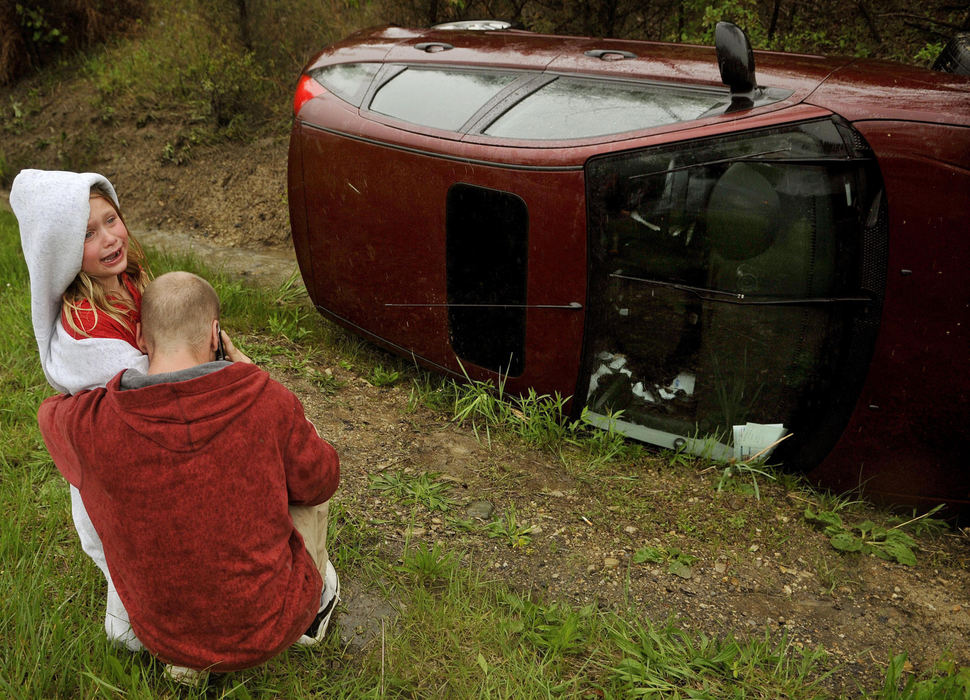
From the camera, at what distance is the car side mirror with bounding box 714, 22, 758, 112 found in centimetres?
285

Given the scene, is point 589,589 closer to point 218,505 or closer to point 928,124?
point 218,505

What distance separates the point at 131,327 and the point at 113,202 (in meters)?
0.37

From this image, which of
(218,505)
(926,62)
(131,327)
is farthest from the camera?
(926,62)

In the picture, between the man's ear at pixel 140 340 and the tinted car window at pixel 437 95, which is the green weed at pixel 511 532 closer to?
the man's ear at pixel 140 340

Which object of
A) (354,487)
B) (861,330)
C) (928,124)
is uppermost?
(928,124)

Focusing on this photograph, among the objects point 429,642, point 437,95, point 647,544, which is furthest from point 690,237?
point 429,642

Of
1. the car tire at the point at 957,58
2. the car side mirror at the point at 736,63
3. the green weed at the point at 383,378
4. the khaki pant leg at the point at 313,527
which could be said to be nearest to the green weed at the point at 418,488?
the khaki pant leg at the point at 313,527

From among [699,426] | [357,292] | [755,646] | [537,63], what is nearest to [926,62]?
[537,63]

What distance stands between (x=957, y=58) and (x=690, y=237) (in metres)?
1.36

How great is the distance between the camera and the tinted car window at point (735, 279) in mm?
2725

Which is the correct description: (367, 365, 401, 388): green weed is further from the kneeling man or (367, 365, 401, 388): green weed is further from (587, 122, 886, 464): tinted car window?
the kneeling man

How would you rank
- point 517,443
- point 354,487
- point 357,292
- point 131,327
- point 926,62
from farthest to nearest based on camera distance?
1. point 926,62
2. point 357,292
3. point 517,443
4. point 354,487
5. point 131,327

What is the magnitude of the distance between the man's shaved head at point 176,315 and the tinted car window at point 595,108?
5.72 ft

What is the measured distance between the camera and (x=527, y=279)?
3307 millimetres
